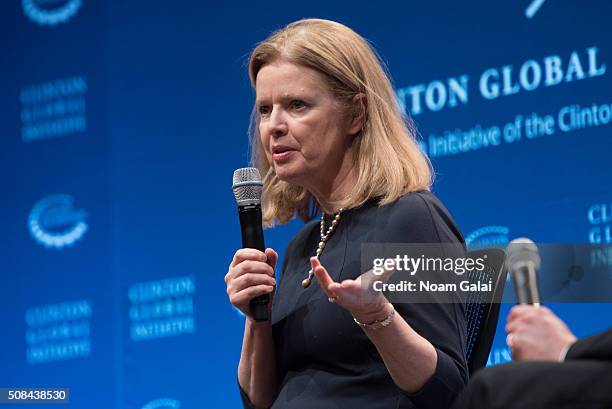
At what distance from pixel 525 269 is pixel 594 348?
192 millimetres

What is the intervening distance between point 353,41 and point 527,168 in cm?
111

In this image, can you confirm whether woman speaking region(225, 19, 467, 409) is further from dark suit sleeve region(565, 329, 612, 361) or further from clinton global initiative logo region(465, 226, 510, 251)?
clinton global initiative logo region(465, 226, 510, 251)

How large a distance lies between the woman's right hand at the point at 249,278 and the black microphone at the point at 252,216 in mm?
27

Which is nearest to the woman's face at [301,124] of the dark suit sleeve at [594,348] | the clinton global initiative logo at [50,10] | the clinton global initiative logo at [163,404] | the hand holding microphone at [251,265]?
the hand holding microphone at [251,265]

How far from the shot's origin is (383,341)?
73.5 inches

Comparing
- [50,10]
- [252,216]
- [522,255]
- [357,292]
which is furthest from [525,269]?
[50,10]

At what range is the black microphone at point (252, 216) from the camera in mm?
2029

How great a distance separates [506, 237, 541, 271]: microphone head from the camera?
4.54 feet

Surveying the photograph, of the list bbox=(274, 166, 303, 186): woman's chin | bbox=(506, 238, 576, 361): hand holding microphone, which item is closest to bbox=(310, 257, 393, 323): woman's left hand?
bbox=(506, 238, 576, 361): hand holding microphone

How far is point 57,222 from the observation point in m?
4.24

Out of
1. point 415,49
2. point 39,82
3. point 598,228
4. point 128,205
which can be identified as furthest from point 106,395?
point 598,228

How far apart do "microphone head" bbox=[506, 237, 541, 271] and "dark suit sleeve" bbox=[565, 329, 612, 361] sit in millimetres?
161

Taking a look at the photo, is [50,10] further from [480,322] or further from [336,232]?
[480,322]

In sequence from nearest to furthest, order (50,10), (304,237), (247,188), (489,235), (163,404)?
(247,188) < (304,237) < (489,235) < (163,404) < (50,10)
